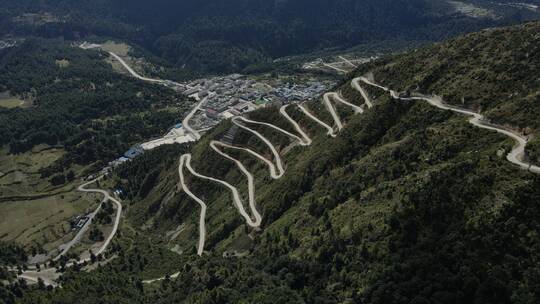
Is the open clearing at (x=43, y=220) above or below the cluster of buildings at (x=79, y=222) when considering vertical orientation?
below

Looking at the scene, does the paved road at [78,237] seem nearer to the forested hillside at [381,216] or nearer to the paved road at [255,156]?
the forested hillside at [381,216]

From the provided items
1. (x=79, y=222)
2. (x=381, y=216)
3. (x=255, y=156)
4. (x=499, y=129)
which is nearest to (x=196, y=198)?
(x=255, y=156)

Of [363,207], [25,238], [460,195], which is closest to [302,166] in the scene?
[363,207]

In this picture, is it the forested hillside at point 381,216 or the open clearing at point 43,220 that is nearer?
the forested hillside at point 381,216

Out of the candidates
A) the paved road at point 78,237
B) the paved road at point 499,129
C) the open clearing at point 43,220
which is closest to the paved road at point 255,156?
Result: the paved road at point 499,129

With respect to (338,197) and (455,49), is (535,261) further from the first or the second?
(455,49)

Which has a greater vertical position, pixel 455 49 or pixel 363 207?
pixel 455 49

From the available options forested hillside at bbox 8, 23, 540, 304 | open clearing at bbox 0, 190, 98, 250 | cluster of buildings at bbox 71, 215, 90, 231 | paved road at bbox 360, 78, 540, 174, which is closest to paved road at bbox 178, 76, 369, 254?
forested hillside at bbox 8, 23, 540, 304

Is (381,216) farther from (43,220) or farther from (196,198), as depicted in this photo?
(43,220)
